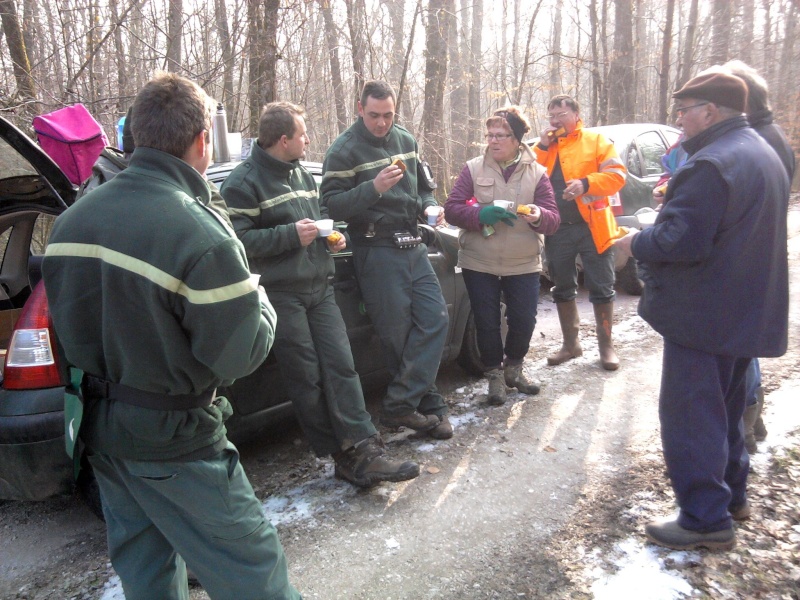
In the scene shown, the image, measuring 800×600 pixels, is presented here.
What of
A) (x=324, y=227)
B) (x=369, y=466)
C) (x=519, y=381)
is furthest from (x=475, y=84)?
(x=369, y=466)

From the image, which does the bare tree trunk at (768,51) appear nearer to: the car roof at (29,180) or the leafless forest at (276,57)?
the leafless forest at (276,57)

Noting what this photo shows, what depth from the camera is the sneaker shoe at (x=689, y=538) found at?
273cm

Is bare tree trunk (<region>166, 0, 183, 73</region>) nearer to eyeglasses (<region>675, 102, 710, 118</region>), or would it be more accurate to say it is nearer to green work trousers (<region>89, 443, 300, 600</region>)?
eyeglasses (<region>675, 102, 710, 118</region>)

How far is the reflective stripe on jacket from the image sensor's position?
188 inches

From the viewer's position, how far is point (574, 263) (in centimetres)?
515

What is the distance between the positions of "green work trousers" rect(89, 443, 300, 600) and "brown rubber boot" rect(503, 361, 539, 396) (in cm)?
289

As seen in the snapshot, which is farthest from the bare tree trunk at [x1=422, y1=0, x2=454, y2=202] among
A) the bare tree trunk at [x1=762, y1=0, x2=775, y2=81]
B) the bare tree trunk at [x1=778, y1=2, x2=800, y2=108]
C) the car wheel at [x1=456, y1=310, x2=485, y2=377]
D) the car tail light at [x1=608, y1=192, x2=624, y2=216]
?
the bare tree trunk at [x1=762, y1=0, x2=775, y2=81]

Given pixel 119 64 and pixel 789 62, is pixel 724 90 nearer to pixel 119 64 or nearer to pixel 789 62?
pixel 119 64

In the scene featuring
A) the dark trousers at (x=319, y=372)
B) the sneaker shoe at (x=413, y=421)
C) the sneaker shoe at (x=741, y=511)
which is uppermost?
the dark trousers at (x=319, y=372)

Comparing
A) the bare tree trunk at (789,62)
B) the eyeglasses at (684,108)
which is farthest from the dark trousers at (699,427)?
the bare tree trunk at (789,62)

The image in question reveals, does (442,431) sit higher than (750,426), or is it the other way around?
(750,426)

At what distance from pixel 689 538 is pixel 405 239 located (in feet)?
7.17

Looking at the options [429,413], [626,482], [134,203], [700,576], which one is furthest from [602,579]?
[134,203]

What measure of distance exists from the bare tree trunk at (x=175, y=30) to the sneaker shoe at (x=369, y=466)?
7191 mm
